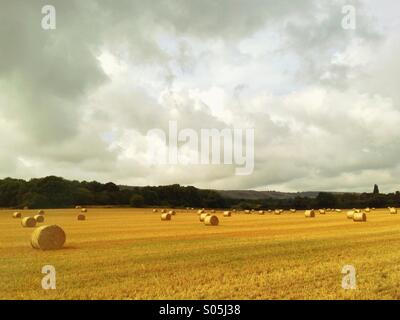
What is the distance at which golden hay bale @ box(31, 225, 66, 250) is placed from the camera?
2347 cm

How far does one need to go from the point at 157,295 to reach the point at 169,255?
24.2ft

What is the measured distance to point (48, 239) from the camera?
2362 centimetres

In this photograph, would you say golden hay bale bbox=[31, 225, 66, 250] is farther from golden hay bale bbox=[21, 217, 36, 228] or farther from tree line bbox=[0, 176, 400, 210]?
tree line bbox=[0, 176, 400, 210]

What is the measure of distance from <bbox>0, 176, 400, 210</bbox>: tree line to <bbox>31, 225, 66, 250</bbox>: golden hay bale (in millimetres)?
75520

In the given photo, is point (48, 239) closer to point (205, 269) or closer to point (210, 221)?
point (205, 269)

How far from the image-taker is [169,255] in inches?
776

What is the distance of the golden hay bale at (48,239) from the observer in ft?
77.0

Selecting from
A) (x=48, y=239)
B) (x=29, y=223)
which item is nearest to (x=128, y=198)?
(x=29, y=223)

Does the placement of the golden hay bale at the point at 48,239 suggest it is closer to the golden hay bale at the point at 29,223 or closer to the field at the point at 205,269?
the field at the point at 205,269

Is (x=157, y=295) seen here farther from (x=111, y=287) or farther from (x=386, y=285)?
(x=386, y=285)

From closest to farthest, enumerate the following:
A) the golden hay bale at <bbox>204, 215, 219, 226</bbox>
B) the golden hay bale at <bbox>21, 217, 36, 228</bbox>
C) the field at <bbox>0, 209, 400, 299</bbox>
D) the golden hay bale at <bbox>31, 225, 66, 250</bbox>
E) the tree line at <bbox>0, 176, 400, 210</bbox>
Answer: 1. the field at <bbox>0, 209, 400, 299</bbox>
2. the golden hay bale at <bbox>31, 225, 66, 250</bbox>
3. the golden hay bale at <bbox>21, 217, 36, 228</bbox>
4. the golden hay bale at <bbox>204, 215, 219, 226</bbox>
5. the tree line at <bbox>0, 176, 400, 210</bbox>

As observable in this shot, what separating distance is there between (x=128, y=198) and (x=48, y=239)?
280 feet

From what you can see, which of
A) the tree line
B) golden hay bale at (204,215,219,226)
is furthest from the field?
the tree line
